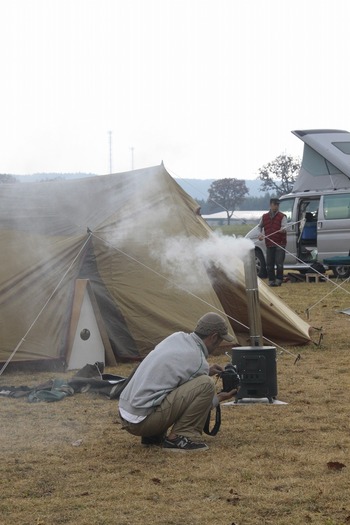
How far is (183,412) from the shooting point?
600 centimetres

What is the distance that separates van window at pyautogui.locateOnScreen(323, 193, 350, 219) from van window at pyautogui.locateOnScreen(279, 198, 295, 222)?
91 centimetres

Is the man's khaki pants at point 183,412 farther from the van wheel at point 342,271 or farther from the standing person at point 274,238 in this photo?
the van wheel at point 342,271

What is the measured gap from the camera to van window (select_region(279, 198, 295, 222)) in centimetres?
1894

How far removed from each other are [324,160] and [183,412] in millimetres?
13624

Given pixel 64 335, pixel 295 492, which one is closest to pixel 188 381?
pixel 295 492

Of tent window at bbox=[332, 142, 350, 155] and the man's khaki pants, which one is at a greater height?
tent window at bbox=[332, 142, 350, 155]

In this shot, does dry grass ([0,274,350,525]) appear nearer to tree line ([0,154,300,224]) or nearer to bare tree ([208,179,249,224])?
tree line ([0,154,300,224])

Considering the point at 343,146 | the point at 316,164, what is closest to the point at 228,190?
the point at 316,164

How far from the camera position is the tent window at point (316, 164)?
18.9m

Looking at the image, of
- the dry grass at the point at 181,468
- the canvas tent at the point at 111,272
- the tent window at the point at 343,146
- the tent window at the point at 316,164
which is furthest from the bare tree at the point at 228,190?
the dry grass at the point at 181,468

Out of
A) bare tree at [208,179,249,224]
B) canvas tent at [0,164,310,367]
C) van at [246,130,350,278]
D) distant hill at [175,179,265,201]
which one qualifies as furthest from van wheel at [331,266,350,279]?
bare tree at [208,179,249,224]

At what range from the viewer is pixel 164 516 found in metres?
4.68

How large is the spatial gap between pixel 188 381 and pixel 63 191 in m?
5.13

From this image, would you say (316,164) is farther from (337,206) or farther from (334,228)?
(334,228)
